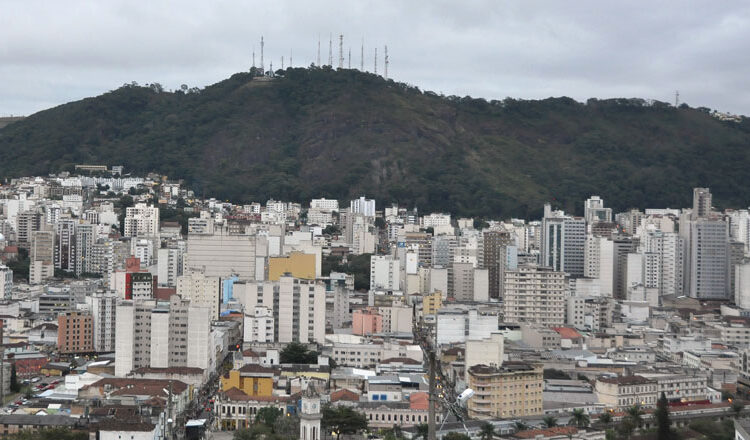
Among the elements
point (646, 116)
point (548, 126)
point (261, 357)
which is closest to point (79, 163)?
point (548, 126)

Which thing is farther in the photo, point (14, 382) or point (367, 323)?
point (367, 323)

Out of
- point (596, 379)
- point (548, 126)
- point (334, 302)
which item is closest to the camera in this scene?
point (596, 379)

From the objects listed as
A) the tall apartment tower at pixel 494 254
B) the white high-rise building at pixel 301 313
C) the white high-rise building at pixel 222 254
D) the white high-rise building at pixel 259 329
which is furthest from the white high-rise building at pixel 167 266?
the white high-rise building at pixel 259 329

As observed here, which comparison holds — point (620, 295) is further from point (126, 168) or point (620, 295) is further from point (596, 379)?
point (126, 168)

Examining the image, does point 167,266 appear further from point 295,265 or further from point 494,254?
point 494,254

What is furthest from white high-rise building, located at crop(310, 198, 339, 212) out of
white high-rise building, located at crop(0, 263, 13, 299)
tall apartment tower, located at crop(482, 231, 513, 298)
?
white high-rise building, located at crop(0, 263, 13, 299)

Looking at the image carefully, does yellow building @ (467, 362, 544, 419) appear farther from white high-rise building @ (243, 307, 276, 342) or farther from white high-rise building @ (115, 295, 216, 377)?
white high-rise building @ (243, 307, 276, 342)

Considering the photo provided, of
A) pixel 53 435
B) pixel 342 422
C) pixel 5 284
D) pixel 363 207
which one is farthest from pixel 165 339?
pixel 363 207
